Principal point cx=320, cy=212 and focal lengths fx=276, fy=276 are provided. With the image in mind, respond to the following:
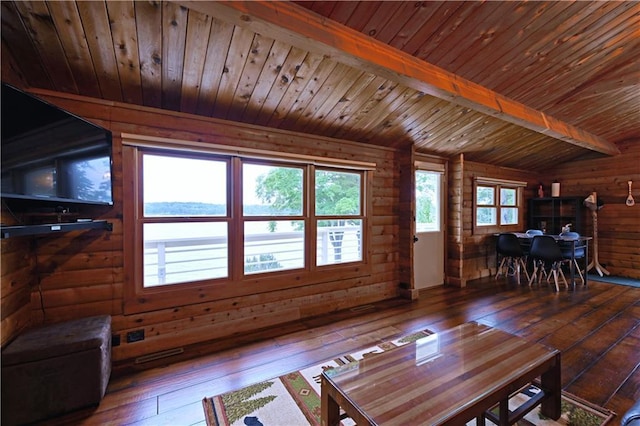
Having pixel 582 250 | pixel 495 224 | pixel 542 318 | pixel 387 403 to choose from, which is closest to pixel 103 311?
pixel 387 403

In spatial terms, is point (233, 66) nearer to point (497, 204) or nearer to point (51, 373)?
point (51, 373)

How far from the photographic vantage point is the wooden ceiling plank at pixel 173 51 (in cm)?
172

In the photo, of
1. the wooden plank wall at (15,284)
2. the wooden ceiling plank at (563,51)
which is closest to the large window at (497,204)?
the wooden ceiling plank at (563,51)

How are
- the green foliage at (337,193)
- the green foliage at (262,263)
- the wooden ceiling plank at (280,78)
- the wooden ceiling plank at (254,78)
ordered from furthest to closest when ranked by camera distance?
the green foliage at (337,193)
the green foliage at (262,263)
the wooden ceiling plank at (280,78)
the wooden ceiling plank at (254,78)

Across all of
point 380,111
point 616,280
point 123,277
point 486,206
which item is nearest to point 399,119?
point 380,111

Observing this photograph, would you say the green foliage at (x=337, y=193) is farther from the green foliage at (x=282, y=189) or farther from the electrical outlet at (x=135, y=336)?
the electrical outlet at (x=135, y=336)

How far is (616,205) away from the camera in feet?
18.2

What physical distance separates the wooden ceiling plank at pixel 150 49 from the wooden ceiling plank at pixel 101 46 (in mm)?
168

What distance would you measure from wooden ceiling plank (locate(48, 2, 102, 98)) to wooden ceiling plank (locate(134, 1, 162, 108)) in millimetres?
308

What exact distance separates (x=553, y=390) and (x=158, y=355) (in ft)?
9.73

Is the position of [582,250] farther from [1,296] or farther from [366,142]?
[1,296]

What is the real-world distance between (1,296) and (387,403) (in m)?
2.31

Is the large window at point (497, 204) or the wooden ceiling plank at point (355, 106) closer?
the wooden ceiling plank at point (355, 106)

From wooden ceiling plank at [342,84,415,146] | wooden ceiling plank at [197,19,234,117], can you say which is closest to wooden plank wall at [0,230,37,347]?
wooden ceiling plank at [197,19,234,117]
